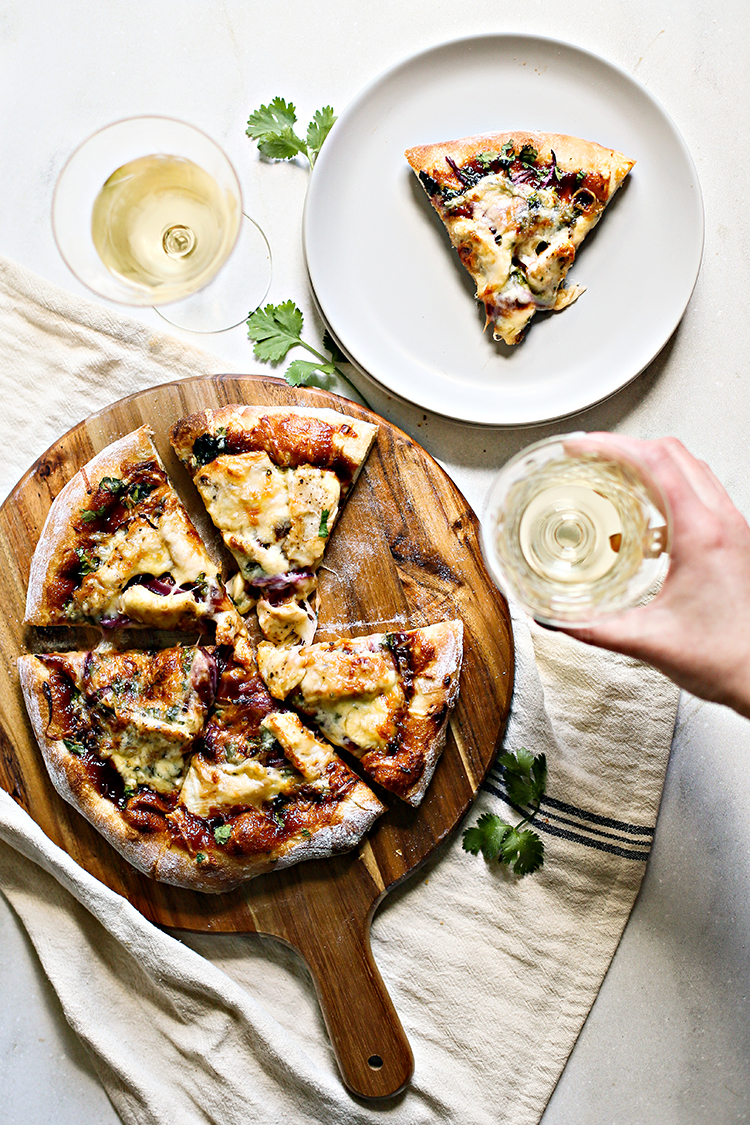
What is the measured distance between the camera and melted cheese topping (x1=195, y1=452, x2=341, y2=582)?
11.5 feet

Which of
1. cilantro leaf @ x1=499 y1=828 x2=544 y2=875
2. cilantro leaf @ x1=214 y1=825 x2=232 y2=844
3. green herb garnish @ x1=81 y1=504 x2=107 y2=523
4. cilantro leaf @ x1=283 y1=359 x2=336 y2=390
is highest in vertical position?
cilantro leaf @ x1=283 y1=359 x2=336 y2=390

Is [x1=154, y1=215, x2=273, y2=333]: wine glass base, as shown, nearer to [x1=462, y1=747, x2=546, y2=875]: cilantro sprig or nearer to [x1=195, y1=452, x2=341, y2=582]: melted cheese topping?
[x1=195, y1=452, x2=341, y2=582]: melted cheese topping

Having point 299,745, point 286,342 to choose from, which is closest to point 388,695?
point 299,745

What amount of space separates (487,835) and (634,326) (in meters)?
2.30

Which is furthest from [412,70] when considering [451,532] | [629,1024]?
[629,1024]

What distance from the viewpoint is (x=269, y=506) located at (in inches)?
139

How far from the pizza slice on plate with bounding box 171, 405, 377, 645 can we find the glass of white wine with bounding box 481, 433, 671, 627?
2.75 ft

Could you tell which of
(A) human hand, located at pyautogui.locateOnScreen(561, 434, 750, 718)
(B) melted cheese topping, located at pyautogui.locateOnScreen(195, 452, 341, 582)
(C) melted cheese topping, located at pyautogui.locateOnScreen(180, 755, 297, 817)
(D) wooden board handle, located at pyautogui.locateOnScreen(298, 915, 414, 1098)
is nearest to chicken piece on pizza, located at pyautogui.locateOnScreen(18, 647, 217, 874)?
(C) melted cheese topping, located at pyautogui.locateOnScreen(180, 755, 297, 817)

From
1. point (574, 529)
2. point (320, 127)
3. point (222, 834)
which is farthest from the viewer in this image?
point (320, 127)

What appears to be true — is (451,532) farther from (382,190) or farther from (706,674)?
(382,190)

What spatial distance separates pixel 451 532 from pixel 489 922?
170 cm

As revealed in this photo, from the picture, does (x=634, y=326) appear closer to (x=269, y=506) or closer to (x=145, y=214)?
(x=269, y=506)

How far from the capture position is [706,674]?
2.61 meters

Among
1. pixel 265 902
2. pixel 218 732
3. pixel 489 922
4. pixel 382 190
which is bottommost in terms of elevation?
pixel 489 922
